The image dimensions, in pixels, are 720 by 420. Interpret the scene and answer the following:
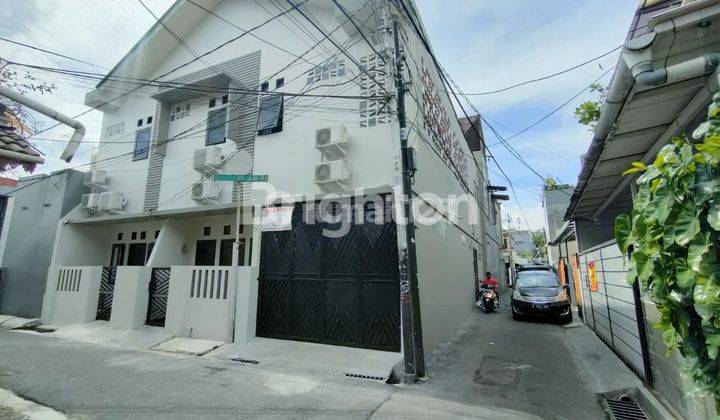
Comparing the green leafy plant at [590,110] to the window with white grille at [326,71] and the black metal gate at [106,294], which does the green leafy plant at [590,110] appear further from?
the black metal gate at [106,294]

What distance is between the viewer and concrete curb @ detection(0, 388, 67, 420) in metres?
3.82

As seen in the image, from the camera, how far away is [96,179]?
36.3 ft

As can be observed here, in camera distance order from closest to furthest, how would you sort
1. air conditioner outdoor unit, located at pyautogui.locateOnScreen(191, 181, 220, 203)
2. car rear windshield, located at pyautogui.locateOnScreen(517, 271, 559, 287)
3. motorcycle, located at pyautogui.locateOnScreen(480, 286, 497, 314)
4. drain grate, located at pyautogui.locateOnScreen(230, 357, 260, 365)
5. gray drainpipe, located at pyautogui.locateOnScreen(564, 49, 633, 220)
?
gray drainpipe, located at pyautogui.locateOnScreen(564, 49, 633, 220), drain grate, located at pyautogui.locateOnScreen(230, 357, 260, 365), air conditioner outdoor unit, located at pyautogui.locateOnScreen(191, 181, 220, 203), car rear windshield, located at pyautogui.locateOnScreen(517, 271, 559, 287), motorcycle, located at pyautogui.locateOnScreen(480, 286, 497, 314)

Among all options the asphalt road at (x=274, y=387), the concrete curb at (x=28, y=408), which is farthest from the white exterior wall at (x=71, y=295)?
the concrete curb at (x=28, y=408)

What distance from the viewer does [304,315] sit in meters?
7.02

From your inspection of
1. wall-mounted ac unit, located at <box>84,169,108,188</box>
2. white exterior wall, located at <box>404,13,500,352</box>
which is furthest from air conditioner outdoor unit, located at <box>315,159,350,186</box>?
wall-mounted ac unit, located at <box>84,169,108,188</box>

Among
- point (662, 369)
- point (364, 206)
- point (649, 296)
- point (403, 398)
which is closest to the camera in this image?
point (649, 296)

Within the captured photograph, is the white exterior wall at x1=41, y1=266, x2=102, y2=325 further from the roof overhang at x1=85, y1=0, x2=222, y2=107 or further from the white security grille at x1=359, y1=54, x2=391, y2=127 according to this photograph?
the white security grille at x1=359, y1=54, x2=391, y2=127

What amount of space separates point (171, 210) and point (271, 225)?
340 cm

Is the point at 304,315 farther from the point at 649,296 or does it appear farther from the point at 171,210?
the point at 649,296

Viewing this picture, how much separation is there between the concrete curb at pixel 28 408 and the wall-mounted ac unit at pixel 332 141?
18.4 ft

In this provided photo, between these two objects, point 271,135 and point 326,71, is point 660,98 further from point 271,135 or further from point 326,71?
point 271,135

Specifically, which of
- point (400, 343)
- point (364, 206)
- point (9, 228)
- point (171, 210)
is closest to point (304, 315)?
point (400, 343)

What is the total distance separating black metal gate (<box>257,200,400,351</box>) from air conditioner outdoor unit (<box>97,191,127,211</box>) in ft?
19.7
